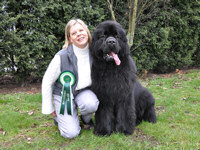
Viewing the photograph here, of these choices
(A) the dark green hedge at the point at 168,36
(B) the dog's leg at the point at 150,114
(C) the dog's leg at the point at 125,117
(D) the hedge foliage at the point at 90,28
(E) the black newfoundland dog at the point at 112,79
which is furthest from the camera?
(A) the dark green hedge at the point at 168,36

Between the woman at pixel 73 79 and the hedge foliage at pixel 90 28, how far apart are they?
7.58ft

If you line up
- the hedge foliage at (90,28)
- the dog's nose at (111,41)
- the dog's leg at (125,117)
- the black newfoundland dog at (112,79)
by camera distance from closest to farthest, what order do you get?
the dog's nose at (111,41) < the black newfoundland dog at (112,79) < the dog's leg at (125,117) < the hedge foliage at (90,28)

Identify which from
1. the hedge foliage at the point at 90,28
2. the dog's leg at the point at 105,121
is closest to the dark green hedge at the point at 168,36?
the hedge foliage at the point at 90,28

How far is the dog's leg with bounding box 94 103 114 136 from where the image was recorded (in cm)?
252

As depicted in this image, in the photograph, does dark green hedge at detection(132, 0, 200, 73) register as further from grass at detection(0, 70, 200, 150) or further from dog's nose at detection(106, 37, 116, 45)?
dog's nose at detection(106, 37, 116, 45)

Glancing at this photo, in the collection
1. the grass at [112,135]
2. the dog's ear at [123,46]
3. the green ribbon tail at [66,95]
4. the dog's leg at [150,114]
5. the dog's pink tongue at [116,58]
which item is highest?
the dog's ear at [123,46]

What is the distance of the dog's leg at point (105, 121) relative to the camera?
2.52 m

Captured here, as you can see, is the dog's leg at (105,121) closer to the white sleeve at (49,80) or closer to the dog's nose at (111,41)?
the white sleeve at (49,80)

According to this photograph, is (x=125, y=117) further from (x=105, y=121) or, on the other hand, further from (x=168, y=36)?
(x=168, y=36)

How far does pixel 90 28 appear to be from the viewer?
5.07 m

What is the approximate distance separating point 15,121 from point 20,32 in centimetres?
236

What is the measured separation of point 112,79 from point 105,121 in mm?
562

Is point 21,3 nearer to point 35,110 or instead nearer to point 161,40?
point 35,110

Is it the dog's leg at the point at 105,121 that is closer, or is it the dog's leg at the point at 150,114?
the dog's leg at the point at 105,121
